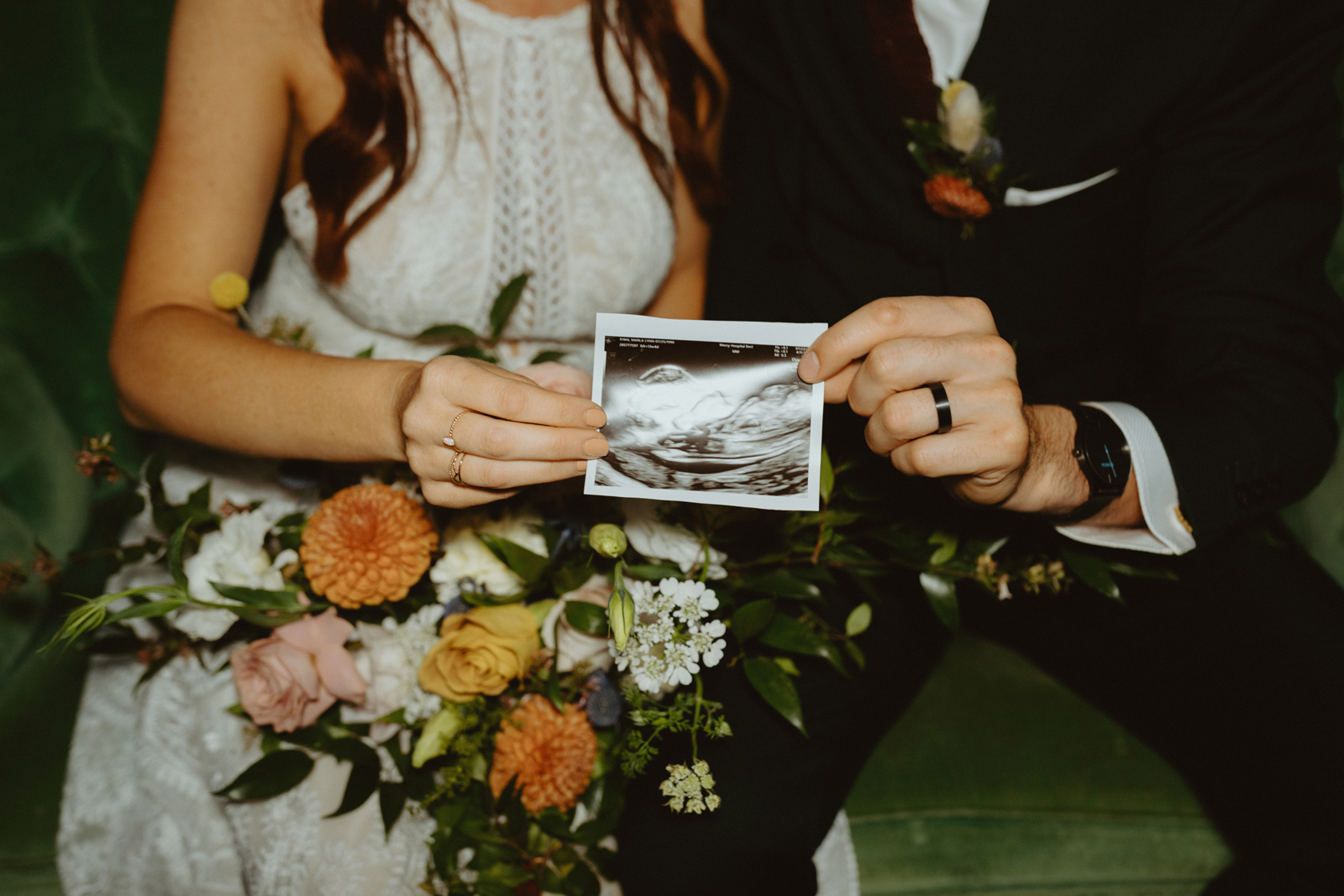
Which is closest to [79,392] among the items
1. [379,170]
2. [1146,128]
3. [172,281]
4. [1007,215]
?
[172,281]

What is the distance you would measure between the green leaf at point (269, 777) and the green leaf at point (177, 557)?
26 cm

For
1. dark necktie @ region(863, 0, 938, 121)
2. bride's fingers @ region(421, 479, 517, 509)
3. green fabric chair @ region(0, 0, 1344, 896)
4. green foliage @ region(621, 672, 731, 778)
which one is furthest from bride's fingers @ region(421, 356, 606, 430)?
green fabric chair @ region(0, 0, 1344, 896)

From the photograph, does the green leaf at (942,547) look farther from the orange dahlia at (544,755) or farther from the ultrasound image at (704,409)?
the orange dahlia at (544,755)

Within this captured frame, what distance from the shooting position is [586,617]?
2.78 feet

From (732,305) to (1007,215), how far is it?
0.50 meters

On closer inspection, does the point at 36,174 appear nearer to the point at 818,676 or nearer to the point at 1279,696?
the point at 818,676

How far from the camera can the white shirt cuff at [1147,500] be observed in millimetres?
947

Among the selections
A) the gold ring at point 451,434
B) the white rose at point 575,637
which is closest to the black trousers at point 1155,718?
the white rose at point 575,637

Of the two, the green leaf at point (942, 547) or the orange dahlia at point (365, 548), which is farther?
the green leaf at point (942, 547)

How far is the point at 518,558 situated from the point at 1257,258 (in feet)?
3.73

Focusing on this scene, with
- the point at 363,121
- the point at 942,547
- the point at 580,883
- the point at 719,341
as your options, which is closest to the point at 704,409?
the point at 719,341

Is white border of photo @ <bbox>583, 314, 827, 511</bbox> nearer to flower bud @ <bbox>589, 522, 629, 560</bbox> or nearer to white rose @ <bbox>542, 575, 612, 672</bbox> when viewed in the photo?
flower bud @ <bbox>589, 522, 629, 560</bbox>

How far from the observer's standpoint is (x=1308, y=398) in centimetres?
104

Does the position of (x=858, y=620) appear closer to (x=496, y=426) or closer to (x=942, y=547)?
(x=942, y=547)
